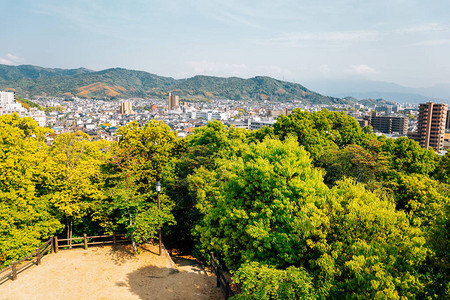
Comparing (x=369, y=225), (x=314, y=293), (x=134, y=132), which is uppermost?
(x=134, y=132)

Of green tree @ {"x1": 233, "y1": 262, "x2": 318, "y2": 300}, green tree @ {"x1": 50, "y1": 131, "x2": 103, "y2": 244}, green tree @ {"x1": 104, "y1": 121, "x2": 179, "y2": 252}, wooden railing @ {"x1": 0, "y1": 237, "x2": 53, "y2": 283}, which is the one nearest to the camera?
green tree @ {"x1": 233, "y1": 262, "x2": 318, "y2": 300}

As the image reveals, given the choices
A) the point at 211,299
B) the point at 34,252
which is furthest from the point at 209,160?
the point at 34,252

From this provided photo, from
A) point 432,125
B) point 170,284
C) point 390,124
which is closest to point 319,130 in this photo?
point 170,284

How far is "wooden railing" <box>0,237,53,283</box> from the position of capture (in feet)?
38.2

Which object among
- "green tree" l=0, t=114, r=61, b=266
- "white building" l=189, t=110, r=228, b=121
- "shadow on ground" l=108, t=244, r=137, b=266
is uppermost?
"white building" l=189, t=110, r=228, b=121

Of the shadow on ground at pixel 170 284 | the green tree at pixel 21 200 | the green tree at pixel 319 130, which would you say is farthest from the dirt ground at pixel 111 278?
the green tree at pixel 319 130

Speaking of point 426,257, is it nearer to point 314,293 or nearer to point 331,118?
point 314,293

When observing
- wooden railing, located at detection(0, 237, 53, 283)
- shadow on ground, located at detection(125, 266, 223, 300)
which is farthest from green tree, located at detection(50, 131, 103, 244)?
shadow on ground, located at detection(125, 266, 223, 300)

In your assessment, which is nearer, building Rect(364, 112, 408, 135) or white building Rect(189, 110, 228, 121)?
building Rect(364, 112, 408, 135)

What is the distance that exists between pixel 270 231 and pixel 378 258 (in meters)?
3.15

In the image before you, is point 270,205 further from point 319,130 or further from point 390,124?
point 390,124

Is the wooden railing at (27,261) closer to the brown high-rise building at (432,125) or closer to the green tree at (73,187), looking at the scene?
the green tree at (73,187)

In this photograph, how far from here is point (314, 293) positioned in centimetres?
710

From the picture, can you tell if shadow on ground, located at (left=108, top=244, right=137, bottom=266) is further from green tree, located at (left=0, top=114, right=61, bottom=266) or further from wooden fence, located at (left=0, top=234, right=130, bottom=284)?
green tree, located at (left=0, top=114, right=61, bottom=266)
